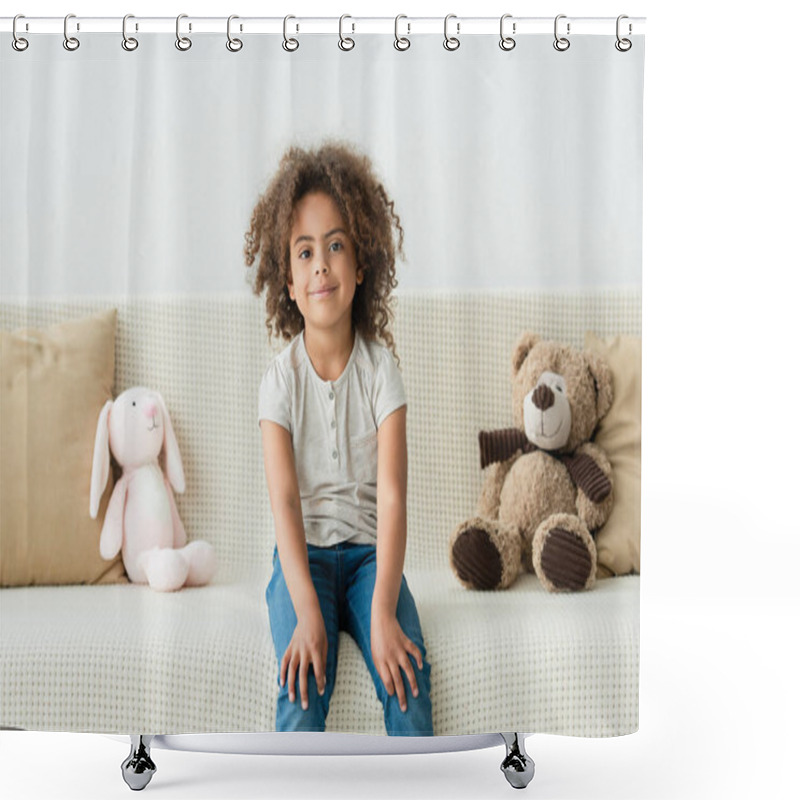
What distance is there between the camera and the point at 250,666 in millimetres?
1923

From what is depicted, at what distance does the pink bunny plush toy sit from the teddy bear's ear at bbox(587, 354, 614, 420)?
764 mm

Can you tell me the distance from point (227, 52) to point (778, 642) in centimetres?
215

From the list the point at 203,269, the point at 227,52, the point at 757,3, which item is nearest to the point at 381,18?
the point at 227,52

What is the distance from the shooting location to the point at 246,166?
192 cm

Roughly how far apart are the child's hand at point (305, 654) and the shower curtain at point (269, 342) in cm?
3

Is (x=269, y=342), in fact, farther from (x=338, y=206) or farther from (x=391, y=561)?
(x=391, y=561)

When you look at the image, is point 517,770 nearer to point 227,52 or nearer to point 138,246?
point 138,246

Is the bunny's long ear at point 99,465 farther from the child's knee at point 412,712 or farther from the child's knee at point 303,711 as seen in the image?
the child's knee at point 412,712

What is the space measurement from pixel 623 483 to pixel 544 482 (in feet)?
0.47

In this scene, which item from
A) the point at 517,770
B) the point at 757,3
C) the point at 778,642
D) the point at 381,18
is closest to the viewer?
the point at 381,18

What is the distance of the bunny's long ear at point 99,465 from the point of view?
1961 millimetres

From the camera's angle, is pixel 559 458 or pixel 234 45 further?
pixel 559 458

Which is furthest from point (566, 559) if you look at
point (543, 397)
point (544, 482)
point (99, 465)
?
point (99, 465)

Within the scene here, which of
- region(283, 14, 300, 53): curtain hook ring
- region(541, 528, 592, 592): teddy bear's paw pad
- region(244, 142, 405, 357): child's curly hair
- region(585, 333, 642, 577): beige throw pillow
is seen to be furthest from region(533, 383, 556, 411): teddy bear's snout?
region(283, 14, 300, 53): curtain hook ring
